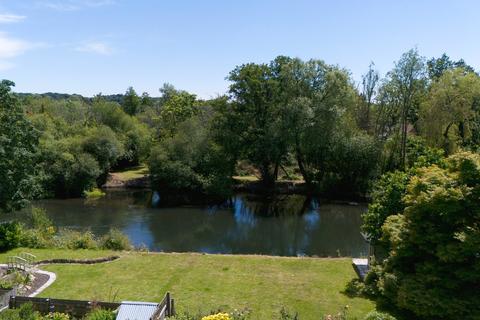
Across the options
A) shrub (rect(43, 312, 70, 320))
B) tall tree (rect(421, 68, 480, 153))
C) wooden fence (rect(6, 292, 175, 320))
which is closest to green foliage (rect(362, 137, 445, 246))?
wooden fence (rect(6, 292, 175, 320))

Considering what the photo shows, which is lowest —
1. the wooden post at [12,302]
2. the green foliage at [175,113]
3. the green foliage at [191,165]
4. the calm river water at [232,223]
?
the calm river water at [232,223]

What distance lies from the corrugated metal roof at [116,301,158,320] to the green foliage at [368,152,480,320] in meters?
6.34

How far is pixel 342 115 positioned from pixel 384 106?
8.04 metres

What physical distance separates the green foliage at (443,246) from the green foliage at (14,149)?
725 inches

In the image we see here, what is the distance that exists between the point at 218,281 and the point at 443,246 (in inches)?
323

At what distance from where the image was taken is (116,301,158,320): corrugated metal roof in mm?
10969

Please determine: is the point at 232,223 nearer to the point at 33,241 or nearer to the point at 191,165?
the point at 191,165

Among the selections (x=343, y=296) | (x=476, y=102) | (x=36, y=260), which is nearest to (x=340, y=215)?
(x=476, y=102)

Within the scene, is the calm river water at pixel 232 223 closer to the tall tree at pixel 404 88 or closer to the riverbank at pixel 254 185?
the riverbank at pixel 254 185

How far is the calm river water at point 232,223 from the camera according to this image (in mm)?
26078

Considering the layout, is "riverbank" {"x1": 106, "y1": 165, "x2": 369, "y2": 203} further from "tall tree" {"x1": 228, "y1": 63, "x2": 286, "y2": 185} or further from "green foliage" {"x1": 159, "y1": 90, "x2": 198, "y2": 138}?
"green foliage" {"x1": 159, "y1": 90, "x2": 198, "y2": 138}

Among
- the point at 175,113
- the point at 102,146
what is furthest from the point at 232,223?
the point at 175,113

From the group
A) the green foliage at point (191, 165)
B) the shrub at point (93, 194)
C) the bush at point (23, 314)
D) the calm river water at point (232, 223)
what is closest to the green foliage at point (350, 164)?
the calm river water at point (232, 223)

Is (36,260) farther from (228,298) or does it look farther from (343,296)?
(343,296)
